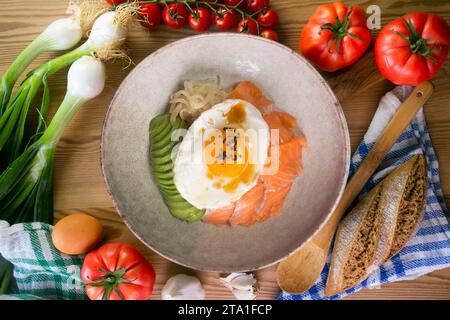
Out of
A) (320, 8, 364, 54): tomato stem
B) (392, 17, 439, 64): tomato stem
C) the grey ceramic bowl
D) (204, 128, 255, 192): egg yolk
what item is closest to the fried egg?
(204, 128, 255, 192): egg yolk

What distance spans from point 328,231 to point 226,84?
0.83 metres

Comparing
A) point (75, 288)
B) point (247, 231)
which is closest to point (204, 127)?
point (247, 231)

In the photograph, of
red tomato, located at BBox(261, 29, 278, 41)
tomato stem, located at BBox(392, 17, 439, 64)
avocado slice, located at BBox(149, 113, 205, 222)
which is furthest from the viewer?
red tomato, located at BBox(261, 29, 278, 41)

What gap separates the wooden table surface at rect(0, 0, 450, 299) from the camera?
7.23ft

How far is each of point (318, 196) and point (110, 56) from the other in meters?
1.16

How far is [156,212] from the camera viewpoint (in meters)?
2.09

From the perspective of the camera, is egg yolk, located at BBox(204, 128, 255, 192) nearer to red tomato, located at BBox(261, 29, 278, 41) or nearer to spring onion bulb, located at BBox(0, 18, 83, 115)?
red tomato, located at BBox(261, 29, 278, 41)

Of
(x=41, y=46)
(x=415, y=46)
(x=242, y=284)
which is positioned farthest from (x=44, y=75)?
(x=415, y=46)

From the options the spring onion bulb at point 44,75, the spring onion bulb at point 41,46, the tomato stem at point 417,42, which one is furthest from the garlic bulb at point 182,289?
the tomato stem at point 417,42

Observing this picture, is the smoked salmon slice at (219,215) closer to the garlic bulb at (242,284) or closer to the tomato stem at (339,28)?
the garlic bulb at (242,284)

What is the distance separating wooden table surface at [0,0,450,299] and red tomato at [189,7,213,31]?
88 mm

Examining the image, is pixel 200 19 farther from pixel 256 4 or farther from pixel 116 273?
pixel 116 273

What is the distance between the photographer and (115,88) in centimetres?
226

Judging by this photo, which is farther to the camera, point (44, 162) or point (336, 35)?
point (44, 162)
